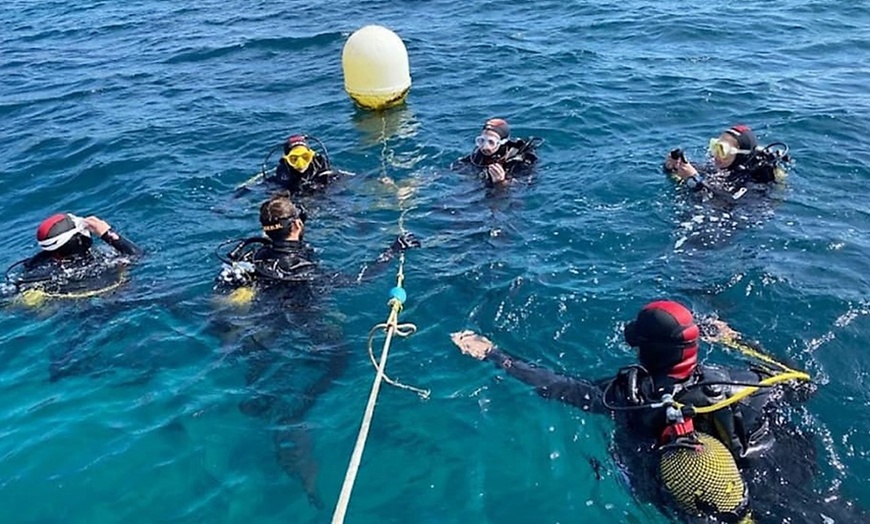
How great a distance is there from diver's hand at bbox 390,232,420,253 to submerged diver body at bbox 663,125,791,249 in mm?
2831

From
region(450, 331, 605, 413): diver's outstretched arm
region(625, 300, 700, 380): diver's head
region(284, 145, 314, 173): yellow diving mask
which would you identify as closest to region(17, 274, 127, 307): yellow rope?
region(284, 145, 314, 173): yellow diving mask

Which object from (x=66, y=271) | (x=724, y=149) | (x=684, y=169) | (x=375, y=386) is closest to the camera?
(x=375, y=386)

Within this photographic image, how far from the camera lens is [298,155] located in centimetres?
953

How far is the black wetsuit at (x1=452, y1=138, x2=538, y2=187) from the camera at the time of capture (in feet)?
31.8

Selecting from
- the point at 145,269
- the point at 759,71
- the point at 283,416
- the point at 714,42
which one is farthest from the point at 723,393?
the point at 714,42

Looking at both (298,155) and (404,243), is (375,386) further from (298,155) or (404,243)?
(298,155)

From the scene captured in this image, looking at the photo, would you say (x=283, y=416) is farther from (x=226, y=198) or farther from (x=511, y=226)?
(x=226, y=198)

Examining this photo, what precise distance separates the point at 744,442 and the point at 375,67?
29.2 feet

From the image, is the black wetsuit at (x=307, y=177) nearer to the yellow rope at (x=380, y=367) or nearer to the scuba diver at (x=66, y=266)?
the yellow rope at (x=380, y=367)

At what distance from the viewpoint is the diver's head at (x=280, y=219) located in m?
7.02

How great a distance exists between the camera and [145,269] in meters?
8.54

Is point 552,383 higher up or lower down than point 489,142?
lower down

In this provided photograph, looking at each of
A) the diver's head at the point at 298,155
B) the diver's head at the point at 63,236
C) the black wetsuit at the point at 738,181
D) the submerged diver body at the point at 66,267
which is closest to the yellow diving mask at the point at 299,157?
the diver's head at the point at 298,155

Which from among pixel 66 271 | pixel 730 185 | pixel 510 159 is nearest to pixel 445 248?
pixel 510 159
